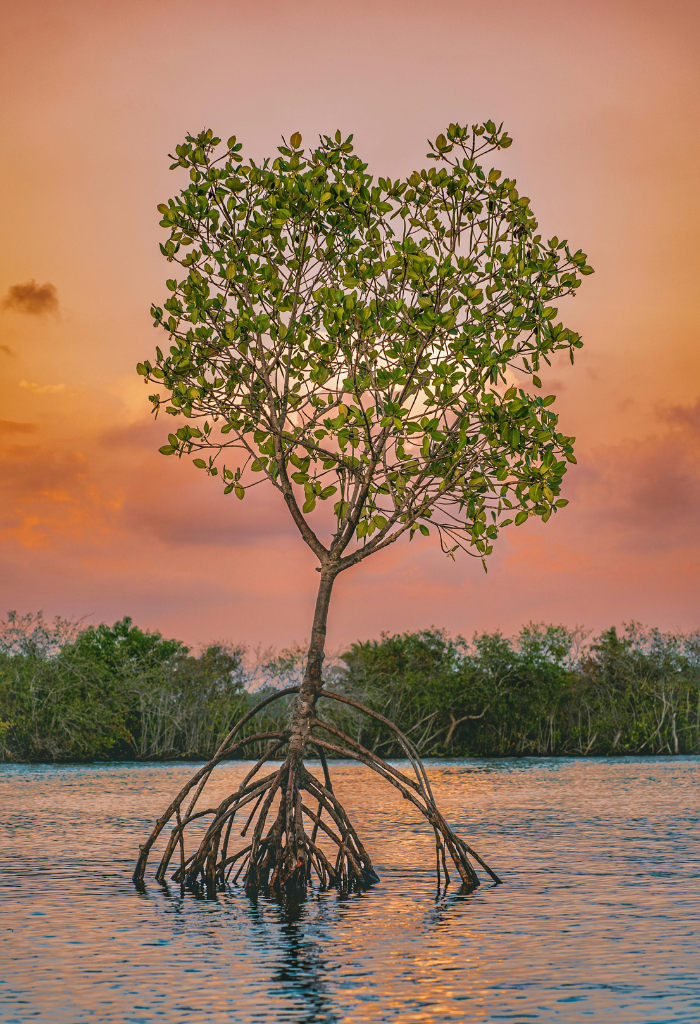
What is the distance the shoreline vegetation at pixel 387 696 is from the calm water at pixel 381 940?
39.9 m

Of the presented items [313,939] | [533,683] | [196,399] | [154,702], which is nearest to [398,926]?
[313,939]

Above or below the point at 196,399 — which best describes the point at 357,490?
below

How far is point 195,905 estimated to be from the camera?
15844 mm

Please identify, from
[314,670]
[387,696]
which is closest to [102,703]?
[387,696]

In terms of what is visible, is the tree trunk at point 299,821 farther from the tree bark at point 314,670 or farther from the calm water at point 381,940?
the calm water at point 381,940

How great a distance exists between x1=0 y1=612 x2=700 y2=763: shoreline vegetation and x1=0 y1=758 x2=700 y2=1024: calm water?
131ft

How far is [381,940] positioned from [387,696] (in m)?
59.9

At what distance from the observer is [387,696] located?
72.6m

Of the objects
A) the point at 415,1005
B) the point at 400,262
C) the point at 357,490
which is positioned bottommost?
the point at 415,1005

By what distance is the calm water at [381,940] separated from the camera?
1046 centimetres

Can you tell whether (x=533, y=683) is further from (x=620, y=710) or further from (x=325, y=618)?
(x=325, y=618)

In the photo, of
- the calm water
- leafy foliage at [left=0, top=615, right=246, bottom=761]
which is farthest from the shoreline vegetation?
the calm water

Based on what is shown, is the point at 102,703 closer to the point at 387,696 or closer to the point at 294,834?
the point at 387,696

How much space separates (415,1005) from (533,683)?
67.4 m
